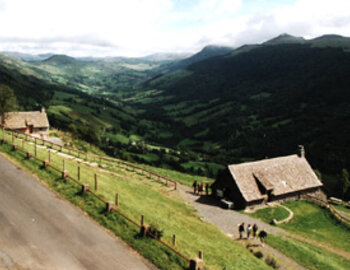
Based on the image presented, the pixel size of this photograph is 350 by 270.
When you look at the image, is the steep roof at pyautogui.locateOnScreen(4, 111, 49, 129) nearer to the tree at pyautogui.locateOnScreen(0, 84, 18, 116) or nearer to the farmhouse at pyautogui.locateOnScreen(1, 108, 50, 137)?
the farmhouse at pyautogui.locateOnScreen(1, 108, 50, 137)

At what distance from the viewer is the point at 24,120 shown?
83062 millimetres

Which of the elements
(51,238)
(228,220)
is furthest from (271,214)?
(51,238)

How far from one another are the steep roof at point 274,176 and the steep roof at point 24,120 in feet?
200

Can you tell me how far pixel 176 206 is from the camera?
39781 millimetres

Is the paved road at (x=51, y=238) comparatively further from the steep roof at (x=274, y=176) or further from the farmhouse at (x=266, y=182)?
the steep roof at (x=274, y=176)

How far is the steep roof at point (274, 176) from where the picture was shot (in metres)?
49.0

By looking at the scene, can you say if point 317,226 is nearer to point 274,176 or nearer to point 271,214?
point 271,214

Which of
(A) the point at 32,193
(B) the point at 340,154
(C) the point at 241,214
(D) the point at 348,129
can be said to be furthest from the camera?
(D) the point at 348,129

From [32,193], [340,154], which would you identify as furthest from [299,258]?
[340,154]

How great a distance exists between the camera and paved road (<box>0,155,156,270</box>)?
1853cm

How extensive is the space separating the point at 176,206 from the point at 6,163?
21874 mm

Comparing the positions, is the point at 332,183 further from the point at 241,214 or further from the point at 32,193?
the point at 32,193

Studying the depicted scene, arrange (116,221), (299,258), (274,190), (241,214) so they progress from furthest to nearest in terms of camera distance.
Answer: (274,190) → (241,214) → (299,258) → (116,221)

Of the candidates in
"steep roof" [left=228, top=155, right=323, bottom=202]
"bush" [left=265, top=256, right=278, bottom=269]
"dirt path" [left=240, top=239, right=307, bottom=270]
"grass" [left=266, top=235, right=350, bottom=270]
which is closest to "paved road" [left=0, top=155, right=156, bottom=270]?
"bush" [left=265, top=256, right=278, bottom=269]
